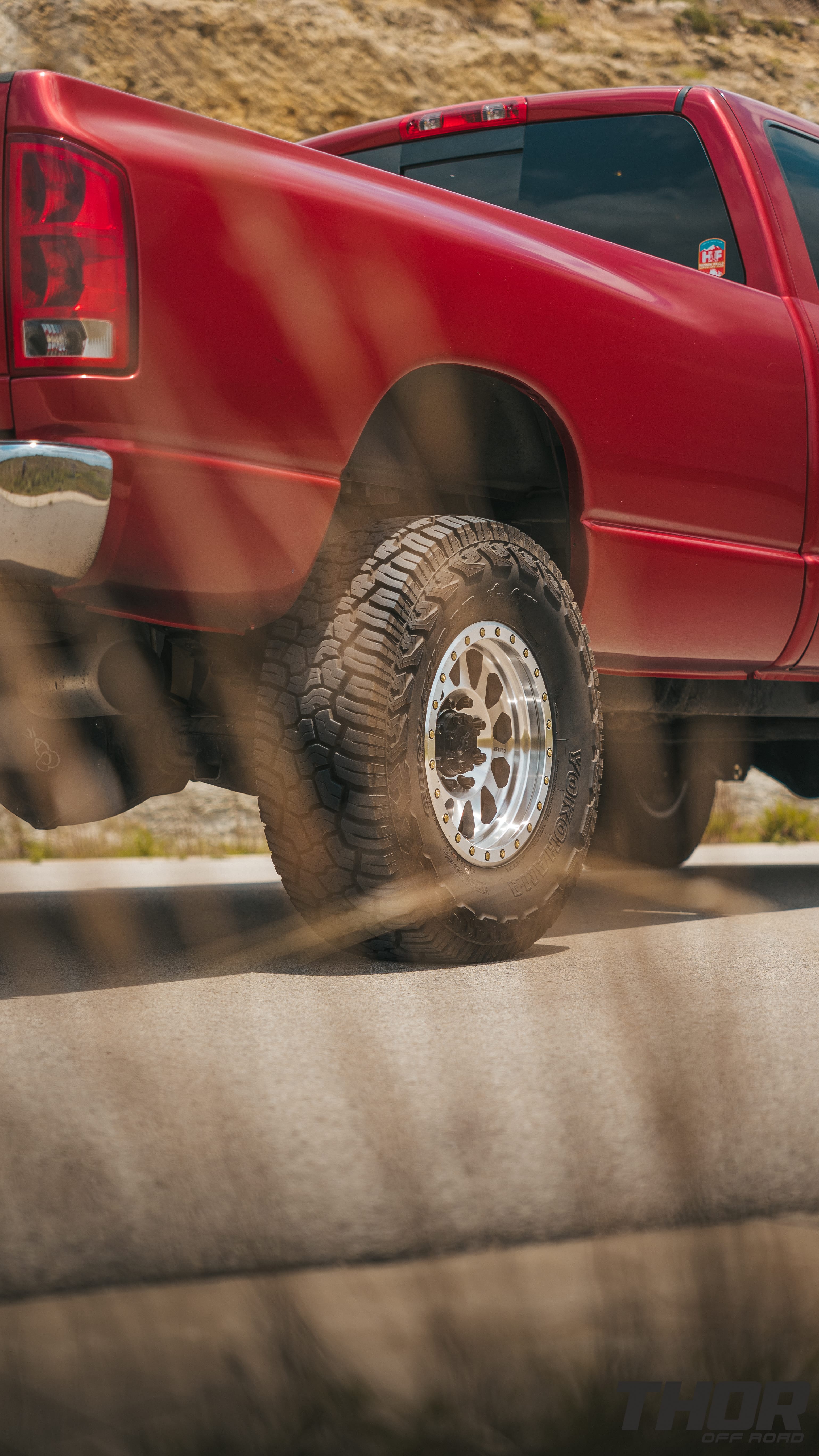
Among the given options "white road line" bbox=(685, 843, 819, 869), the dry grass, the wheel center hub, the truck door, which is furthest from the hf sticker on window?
the dry grass

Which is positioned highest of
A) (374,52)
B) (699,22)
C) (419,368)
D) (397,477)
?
(699,22)

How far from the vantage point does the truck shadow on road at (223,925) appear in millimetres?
2674

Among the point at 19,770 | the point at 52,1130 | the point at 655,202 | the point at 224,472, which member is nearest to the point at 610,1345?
the point at 52,1130

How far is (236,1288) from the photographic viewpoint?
1126mm

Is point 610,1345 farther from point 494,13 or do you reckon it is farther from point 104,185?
point 494,13

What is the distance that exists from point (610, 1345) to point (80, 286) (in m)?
1.80

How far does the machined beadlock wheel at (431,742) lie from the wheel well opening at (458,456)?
0.65 ft

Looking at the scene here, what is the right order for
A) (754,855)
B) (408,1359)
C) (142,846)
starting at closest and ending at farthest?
(408,1359)
(142,846)
(754,855)

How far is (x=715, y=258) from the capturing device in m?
3.67

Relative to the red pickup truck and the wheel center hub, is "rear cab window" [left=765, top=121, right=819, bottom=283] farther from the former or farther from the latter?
the wheel center hub

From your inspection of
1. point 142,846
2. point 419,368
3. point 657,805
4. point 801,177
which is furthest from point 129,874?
point 801,177

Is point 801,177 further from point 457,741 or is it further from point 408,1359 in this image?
point 408,1359

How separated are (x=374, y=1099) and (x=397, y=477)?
1.48m

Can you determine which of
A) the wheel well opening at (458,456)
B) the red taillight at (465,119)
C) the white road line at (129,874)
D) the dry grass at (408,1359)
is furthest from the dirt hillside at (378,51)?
the dry grass at (408,1359)
